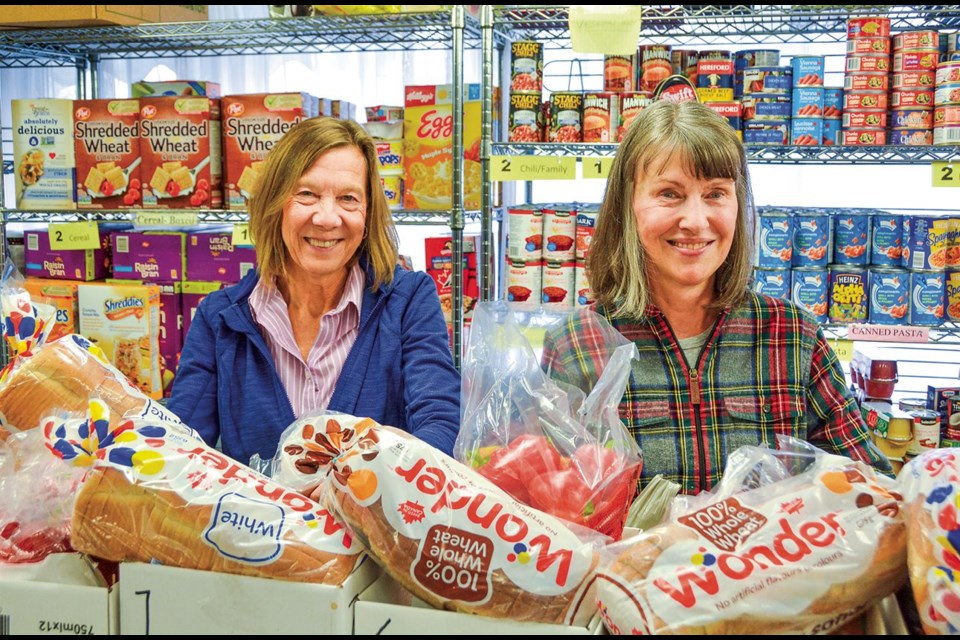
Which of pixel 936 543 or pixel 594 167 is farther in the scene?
pixel 594 167

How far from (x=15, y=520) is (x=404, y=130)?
213cm

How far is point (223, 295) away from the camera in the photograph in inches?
70.2

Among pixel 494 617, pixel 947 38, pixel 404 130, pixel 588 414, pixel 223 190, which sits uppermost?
pixel 947 38

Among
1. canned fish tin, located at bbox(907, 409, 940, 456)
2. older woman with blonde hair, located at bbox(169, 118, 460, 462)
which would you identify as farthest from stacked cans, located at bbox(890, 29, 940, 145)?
older woman with blonde hair, located at bbox(169, 118, 460, 462)

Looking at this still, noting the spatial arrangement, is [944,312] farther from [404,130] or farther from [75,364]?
[75,364]

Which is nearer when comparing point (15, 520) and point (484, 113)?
point (15, 520)

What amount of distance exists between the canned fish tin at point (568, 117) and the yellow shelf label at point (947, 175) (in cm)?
104

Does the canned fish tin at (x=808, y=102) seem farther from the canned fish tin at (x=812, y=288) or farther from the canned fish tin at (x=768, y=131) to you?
the canned fish tin at (x=812, y=288)

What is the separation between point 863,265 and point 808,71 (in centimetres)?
61

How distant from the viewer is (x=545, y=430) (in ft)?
3.39

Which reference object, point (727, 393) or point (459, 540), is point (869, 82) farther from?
point (459, 540)

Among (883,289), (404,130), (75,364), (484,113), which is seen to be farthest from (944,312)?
(75,364)

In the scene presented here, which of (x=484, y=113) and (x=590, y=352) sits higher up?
(x=484, y=113)

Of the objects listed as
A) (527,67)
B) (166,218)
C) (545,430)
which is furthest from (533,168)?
(545,430)
